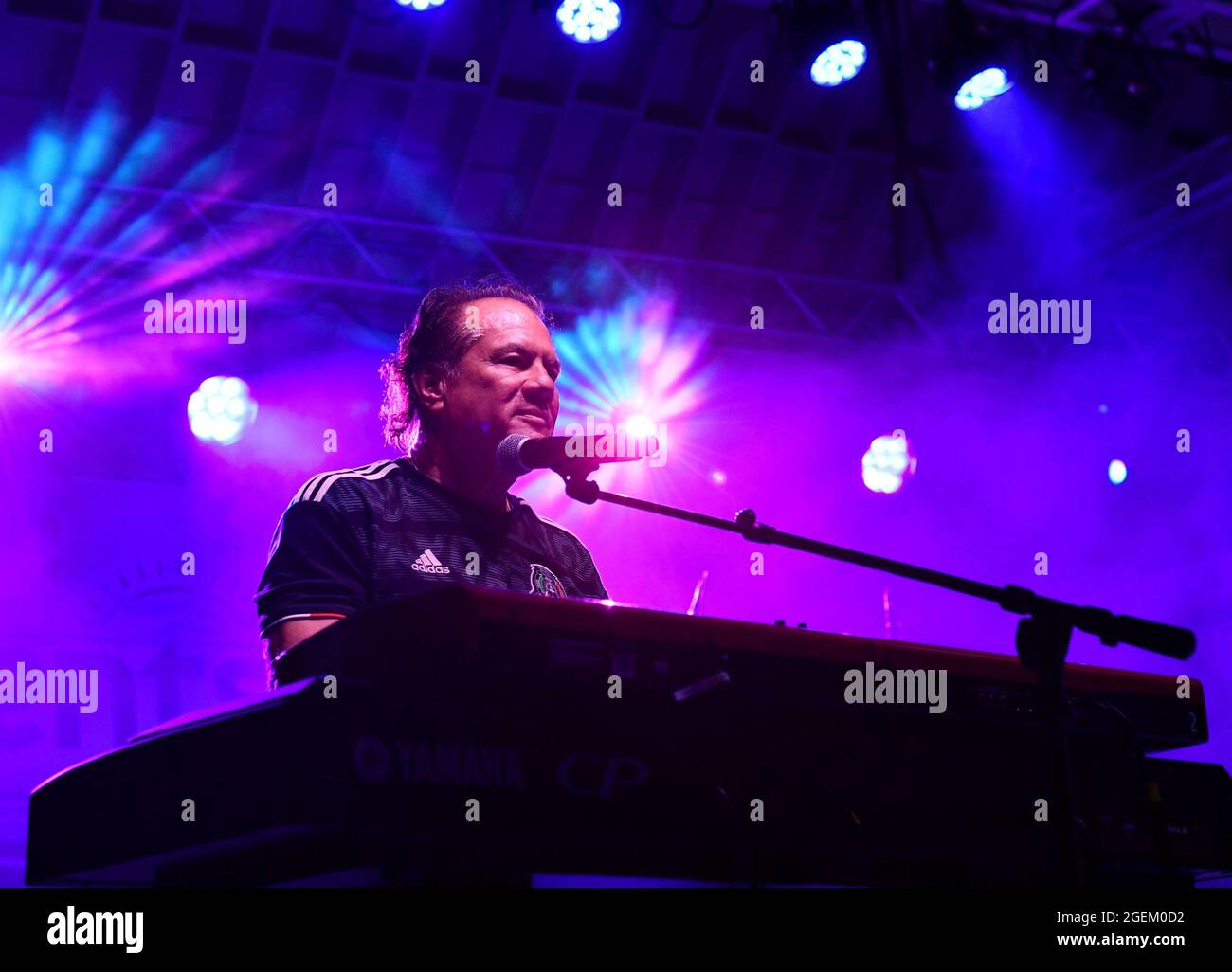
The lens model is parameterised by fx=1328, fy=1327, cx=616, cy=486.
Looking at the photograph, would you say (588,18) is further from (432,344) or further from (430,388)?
(430,388)

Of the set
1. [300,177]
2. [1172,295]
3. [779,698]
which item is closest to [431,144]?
[300,177]

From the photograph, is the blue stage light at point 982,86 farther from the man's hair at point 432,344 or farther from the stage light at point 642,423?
the man's hair at point 432,344

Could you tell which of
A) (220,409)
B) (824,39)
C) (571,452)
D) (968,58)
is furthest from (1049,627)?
(220,409)

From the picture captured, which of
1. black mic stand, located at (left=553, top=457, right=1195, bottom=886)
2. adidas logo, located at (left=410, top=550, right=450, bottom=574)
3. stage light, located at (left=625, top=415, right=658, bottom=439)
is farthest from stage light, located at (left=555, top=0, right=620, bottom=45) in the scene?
black mic stand, located at (left=553, top=457, right=1195, bottom=886)

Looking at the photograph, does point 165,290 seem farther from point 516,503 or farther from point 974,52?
point 516,503

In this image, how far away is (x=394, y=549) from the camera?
106 inches

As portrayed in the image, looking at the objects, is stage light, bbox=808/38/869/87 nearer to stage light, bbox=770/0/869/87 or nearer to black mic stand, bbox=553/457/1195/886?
stage light, bbox=770/0/869/87

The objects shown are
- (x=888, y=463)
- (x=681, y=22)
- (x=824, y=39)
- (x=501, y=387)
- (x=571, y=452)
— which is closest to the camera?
(x=571, y=452)

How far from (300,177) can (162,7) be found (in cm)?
117

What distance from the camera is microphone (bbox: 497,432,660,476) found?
2.26 meters

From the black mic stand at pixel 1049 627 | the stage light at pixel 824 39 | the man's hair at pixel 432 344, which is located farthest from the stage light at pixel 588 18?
the black mic stand at pixel 1049 627

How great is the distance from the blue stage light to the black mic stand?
5100 mm

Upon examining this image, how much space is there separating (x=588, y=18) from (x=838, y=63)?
1.28 meters

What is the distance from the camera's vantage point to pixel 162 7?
7.05 m
